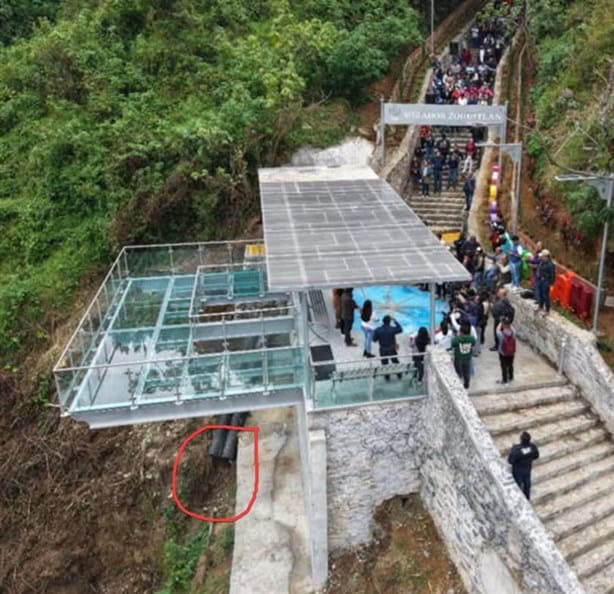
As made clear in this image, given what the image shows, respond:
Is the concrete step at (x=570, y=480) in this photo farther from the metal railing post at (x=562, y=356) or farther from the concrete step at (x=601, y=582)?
the metal railing post at (x=562, y=356)

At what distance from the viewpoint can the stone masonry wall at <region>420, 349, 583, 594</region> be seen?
738 centimetres

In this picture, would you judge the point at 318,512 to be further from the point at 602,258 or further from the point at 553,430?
the point at 602,258

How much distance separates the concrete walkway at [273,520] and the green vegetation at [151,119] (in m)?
7.43

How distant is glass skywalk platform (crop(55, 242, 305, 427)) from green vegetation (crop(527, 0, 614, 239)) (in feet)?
21.3

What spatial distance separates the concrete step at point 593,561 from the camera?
26.4ft

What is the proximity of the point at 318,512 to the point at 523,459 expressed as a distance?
3844 mm

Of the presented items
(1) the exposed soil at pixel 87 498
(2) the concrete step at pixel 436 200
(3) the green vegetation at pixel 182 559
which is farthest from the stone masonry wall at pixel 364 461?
(2) the concrete step at pixel 436 200

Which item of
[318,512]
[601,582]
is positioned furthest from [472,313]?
[601,582]

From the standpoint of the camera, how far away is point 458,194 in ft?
61.9

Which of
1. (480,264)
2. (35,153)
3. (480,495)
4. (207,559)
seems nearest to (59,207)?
(35,153)

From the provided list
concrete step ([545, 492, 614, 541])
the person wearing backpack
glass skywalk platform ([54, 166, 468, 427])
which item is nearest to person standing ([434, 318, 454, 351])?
glass skywalk platform ([54, 166, 468, 427])

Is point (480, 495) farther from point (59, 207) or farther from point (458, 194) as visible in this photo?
point (59, 207)

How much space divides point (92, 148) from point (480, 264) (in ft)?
44.5

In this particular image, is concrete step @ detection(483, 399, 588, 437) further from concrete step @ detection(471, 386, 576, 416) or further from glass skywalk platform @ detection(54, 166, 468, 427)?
glass skywalk platform @ detection(54, 166, 468, 427)
